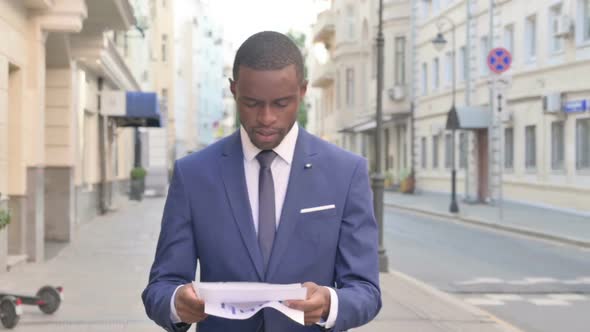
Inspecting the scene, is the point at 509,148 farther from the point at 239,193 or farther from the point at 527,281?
the point at 239,193

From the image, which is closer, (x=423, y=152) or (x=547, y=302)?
(x=547, y=302)

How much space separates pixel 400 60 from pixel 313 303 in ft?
143

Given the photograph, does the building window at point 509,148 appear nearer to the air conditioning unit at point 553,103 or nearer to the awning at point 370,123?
the air conditioning unit at point 553,103

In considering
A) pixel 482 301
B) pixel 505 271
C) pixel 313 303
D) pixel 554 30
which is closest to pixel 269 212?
pixel 313 303

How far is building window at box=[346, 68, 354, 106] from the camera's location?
184 ft

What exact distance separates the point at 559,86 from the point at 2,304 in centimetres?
2121

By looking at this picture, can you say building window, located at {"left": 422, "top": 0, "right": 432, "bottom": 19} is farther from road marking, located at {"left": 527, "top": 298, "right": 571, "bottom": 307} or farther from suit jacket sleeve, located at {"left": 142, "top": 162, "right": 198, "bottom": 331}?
suit jacket sleeve, located at {"left": 142, "top": 162, "right": 198, "bottom": 331}

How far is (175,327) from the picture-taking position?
2645mm

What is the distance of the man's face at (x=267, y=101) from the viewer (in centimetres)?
258

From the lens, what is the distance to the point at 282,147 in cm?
274

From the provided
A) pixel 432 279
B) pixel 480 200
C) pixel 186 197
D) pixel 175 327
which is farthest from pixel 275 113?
pixel 480 200

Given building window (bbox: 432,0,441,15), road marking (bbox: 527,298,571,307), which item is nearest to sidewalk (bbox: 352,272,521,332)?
road marking (bbox: 527,298,571,307)

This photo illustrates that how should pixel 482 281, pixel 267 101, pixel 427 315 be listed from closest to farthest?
pixel 267 101 < pixel 427 315 < pixel 482 281

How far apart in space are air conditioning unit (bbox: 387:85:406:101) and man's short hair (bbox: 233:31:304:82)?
41.6 metres
